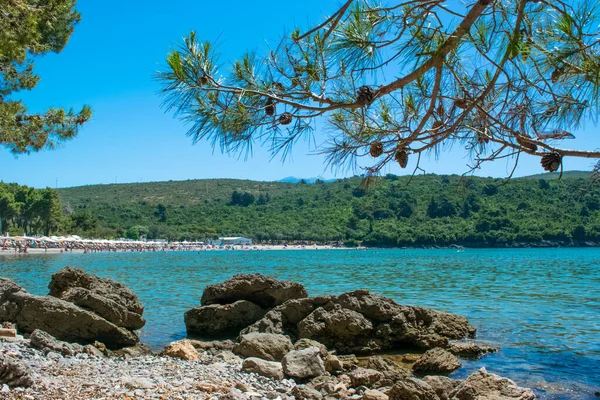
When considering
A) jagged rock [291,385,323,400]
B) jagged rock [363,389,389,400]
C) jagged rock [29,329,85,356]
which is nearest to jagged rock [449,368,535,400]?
jagged rock [363,389,389,400]

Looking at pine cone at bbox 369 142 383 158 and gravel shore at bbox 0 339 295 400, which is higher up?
pine cone at bbox 369 142 383 158

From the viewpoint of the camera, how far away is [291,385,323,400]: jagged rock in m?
5.65

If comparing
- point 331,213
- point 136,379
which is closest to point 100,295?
point 136,379

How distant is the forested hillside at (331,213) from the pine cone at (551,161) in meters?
41.6

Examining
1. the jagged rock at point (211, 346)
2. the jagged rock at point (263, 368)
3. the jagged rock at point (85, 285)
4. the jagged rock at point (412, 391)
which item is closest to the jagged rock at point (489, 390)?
A: the jagged rock at point (412, 391)

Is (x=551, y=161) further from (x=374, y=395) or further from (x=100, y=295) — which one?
(x=100, y=295)

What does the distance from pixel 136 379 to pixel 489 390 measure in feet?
12.3

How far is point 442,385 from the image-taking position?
6.34 metres

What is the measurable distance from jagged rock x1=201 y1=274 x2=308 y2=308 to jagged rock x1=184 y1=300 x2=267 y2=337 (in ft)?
1.20

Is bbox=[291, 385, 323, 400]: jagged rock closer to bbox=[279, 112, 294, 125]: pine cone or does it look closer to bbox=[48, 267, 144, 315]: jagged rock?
bbox=[279, 112, 294, 125]: pine cone

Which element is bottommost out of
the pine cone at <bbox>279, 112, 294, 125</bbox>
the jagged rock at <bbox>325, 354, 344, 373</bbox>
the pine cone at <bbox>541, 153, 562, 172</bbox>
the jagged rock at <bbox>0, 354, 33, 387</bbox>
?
the jagged rock at <bbox>325, 354, 344, 373</bbox>

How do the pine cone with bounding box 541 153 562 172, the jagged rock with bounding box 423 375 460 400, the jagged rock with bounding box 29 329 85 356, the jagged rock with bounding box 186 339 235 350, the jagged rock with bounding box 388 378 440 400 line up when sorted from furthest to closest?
the jagged rock with bounding box 186 339 235 350 < the jagged rock with bounding box 29 329 85 356 < the jagged rock with bounding box 423 375 460 400 < the jagged rock with bounding box 388 378 440 400 < the pine cone with bounding box 541 153 562 172

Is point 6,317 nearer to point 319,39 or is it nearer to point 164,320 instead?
point 164,320

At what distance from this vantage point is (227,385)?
225 inches
